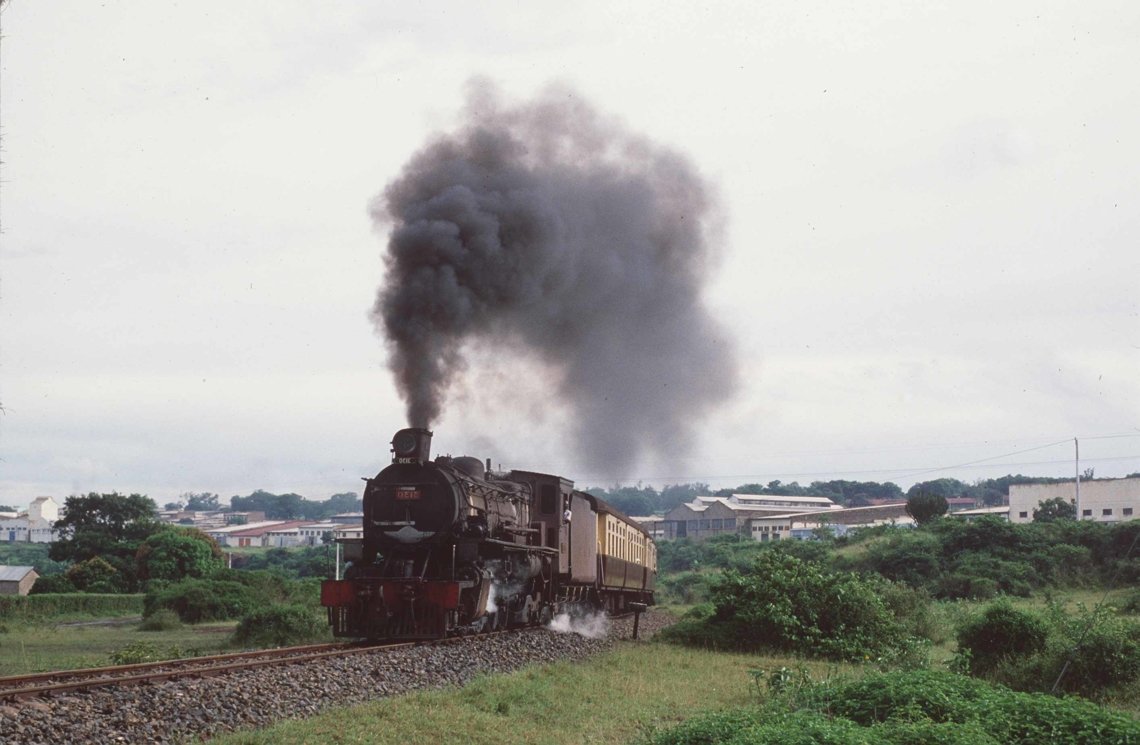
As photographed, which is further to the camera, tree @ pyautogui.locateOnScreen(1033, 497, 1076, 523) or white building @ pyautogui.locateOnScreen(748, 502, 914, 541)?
white building @ pyautogui.locateOnScreen(748, 502, 914, 541)

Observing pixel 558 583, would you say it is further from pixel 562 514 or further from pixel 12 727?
pixel 12 727

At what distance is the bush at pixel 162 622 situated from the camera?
30984mm

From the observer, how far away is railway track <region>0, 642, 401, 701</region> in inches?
435

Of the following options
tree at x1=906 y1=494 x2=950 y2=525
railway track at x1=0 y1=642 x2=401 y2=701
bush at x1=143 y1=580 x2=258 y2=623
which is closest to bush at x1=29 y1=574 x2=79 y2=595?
bush at x1=143 y1=580 x2=258 y2=623

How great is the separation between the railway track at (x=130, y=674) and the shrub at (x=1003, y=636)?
9747 millimetres

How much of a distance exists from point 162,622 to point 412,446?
16030 mm

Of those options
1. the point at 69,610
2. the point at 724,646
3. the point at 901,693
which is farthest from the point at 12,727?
the point at 69,610

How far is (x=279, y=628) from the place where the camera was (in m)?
23.1

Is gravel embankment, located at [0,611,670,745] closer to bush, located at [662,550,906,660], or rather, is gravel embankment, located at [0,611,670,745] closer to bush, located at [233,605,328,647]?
bush, located at [233,605,328,647]

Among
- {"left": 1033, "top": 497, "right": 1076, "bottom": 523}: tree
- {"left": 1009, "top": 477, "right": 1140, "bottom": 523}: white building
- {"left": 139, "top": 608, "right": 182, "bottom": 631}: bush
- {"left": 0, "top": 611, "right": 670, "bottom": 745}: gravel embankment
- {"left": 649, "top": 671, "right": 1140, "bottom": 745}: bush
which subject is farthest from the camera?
{"left": 1033, "top": 497, "right": 1076, "bottom": 523}: tree

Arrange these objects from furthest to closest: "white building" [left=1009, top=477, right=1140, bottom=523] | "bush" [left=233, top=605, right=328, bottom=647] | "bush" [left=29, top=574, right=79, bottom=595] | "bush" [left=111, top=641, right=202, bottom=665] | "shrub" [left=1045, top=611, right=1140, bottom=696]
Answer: "white building" [left=1009, top=477, right=1140, bottom=523], "bush" [left=29, top=574, right=79, bottom=595], "bush" [left=233, top=605, right=328, bottom=647], "bush" [left=111, top=641, right=202, bottom=665], "shrub" [left=1045, top=611, right=1140, bottom=696]

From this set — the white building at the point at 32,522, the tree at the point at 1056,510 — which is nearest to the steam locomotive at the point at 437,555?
the tree at the point at 1056,510

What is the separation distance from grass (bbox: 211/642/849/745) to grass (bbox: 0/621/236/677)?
6994 mm

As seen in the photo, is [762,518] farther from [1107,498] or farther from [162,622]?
[162,622]
